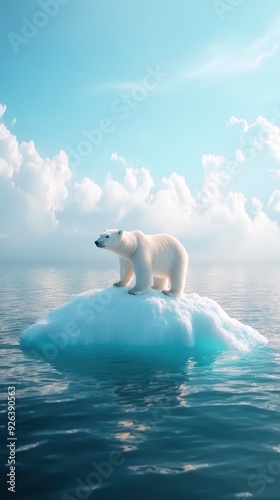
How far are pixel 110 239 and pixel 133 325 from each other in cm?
289

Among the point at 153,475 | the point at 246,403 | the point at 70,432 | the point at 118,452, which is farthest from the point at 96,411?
the point at 246,403

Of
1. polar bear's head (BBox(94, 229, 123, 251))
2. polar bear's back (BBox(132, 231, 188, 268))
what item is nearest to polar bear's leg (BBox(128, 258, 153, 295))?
polar bear's back (BBox(132, 231, 188, 268))

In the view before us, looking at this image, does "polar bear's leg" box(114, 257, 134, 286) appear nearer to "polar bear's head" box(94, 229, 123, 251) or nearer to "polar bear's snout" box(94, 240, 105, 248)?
"polar bear's head" box(94, 229, 123, 251)

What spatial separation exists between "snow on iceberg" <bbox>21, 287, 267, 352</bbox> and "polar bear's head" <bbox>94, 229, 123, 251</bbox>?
6.05 feet

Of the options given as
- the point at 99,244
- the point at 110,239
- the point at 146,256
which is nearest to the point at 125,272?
the point at 146,256

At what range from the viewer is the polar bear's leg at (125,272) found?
14.3 metres

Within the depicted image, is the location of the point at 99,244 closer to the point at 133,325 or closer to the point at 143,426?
the point at 133,325

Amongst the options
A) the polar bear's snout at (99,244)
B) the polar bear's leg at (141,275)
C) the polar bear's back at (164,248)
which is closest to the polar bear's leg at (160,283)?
the polar bear's back at (164,248)

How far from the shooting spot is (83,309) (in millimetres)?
13414

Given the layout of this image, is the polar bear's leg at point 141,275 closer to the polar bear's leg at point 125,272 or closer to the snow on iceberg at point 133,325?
the snow on iceberg at point 133,325

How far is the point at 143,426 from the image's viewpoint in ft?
22.7

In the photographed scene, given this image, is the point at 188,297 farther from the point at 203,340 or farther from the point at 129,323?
the point at 129,323

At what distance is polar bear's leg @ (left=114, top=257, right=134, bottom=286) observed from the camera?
562 inches

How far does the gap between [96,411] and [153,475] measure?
258cm
